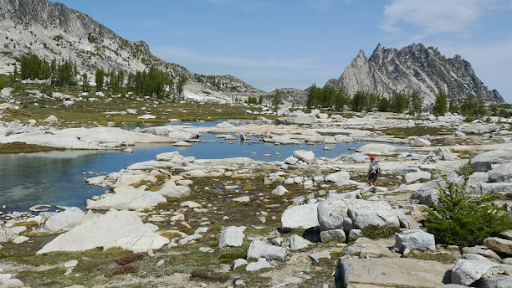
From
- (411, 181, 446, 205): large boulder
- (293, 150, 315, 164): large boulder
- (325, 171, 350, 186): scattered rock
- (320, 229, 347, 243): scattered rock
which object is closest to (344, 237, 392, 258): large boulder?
(320, 229, 347, 243): scattered rock

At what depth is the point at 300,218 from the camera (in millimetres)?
18594

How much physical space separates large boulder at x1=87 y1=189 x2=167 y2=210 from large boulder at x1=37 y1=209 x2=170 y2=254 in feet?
18.1

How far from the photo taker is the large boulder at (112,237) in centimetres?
1752

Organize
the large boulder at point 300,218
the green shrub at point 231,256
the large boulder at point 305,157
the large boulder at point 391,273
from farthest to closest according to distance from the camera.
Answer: the large boulder at point 305,157
the large boulder at point 300,218
the green shrub at point 231,256
the large boulder at point 391,273

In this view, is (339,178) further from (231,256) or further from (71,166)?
(71,166)

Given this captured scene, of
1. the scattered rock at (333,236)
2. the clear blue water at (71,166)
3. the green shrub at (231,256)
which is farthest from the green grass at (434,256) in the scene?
the clear blue water at (71,166)

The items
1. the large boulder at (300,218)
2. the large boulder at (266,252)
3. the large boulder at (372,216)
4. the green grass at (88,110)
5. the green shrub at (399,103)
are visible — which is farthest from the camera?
the green shrub at (399,103)

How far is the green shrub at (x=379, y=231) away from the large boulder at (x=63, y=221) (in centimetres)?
1921

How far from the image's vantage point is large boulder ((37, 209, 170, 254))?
17516mm

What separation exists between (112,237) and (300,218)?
10.5m

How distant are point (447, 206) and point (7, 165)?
51.1 meters

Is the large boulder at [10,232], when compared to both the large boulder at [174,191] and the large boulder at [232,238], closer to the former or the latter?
the large boulder at [174,191]

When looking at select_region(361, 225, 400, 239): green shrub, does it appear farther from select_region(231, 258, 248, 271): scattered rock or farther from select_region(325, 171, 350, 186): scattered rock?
select_region(325, 171, 350, 186): scattered rock

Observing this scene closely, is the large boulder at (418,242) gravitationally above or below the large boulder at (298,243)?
above
